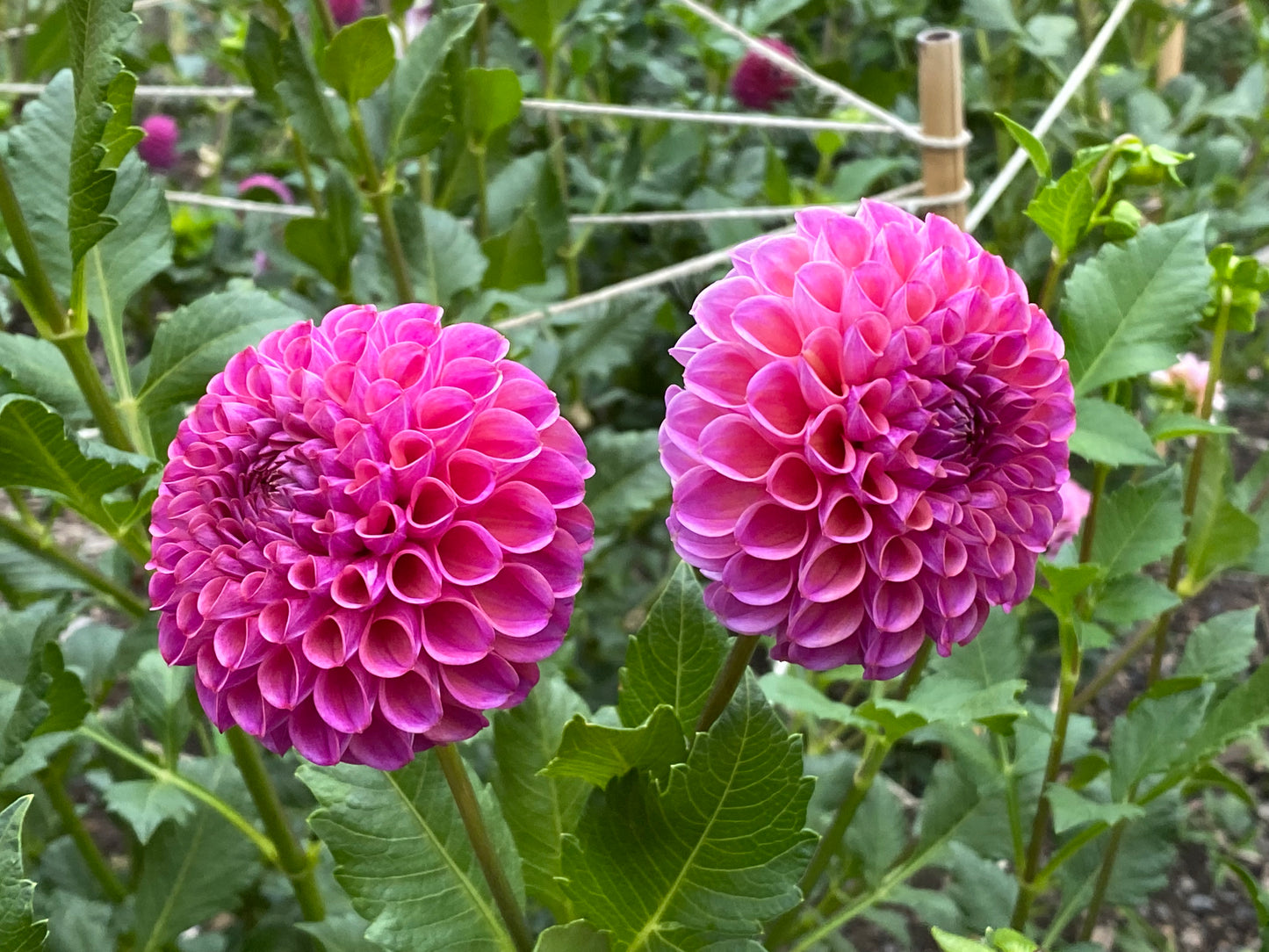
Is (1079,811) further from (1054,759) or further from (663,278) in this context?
(663,278)

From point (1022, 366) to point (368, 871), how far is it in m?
0.36

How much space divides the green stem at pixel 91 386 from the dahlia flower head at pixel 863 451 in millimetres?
346

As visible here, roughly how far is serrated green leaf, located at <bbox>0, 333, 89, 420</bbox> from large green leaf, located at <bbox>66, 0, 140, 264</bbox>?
0.39 feet

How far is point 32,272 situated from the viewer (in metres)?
0.54

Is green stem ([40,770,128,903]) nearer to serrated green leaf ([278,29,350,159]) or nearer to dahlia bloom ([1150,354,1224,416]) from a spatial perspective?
serrated green leaf ([278,29,350,159])

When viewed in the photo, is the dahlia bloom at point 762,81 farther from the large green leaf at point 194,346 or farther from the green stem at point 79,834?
the green stem at point 79,834

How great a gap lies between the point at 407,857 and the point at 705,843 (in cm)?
14

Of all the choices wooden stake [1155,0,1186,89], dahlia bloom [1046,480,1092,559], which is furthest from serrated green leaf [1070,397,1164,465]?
wooden stake [1155,0,1186,89]

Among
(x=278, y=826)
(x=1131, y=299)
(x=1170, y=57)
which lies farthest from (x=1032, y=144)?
(x=1170, y=57)

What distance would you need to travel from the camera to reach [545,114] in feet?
4.99

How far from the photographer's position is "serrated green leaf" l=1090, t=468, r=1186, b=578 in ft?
2.17

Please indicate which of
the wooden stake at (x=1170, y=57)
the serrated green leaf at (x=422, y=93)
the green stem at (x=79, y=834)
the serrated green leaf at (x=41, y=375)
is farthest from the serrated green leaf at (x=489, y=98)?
the wooden stake at (x=1170, y=57)

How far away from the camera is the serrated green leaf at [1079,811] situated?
2.00 ft

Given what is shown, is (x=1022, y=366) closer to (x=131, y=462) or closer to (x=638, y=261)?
(x=131, y=462)
